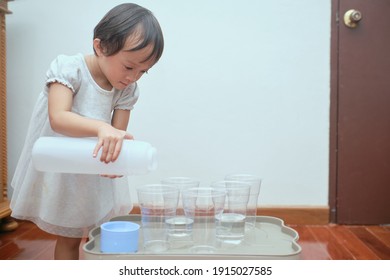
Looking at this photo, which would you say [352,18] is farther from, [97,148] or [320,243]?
[97,148]

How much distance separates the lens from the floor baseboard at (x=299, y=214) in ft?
3.39

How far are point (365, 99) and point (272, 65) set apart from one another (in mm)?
248

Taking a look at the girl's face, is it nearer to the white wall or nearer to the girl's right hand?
the girl's right hand

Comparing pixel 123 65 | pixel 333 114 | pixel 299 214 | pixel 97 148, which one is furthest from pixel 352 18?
pixel 97 148

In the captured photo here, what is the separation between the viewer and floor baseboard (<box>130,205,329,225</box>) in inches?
40.7

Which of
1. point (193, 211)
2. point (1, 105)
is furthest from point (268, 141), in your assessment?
point (1, 105)

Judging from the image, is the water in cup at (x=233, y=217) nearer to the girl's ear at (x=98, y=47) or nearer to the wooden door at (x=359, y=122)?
the girl's ear at (x=98, y=47)

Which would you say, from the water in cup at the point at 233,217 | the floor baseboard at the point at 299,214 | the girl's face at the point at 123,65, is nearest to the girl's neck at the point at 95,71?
the girl's face at the point at 123,65

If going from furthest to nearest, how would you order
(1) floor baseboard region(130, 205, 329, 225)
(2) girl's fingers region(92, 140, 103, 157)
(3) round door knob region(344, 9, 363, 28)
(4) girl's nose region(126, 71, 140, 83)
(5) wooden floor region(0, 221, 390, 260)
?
(1) floor baseboard region(130, 205, 329, 225), (3) round door knob region(344, 9, 363, 28), (5) wooden floor region(0, 221, 390, 260), (4) girl's nose region(126, 71, 140, 83), (2) girl's fingers region(92, 140, 103, 157)

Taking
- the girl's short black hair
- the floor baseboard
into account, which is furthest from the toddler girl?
the floor baseboard

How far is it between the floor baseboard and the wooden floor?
17 millimetres

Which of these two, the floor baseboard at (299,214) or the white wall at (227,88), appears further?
the floor baseboard at (299,214)

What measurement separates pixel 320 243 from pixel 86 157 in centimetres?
60

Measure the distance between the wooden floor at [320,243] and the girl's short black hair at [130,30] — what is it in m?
0.42
